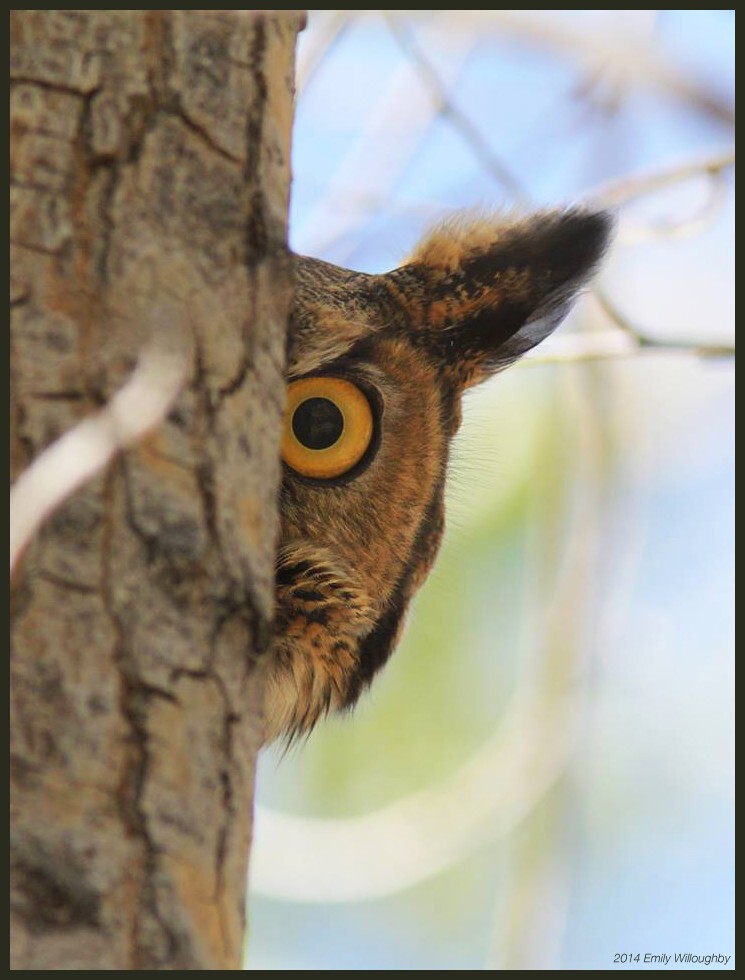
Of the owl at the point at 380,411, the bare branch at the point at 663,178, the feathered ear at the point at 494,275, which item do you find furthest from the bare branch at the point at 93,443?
the bare branch at the point at 663,178

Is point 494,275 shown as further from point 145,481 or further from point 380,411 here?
point 145,481

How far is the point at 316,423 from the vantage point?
180 cm

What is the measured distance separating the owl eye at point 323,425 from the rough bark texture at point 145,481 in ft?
1.87

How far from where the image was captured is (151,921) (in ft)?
3.17

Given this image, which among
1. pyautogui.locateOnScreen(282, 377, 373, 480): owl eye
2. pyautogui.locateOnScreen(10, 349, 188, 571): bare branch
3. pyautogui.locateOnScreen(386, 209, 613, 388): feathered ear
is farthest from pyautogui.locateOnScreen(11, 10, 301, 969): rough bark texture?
pyautogui.locateOnScreen(386, 209, 613, 388): feathered ear

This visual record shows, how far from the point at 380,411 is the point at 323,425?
0.12 metres

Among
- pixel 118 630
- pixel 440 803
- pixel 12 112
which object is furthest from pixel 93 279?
pixel 440 803

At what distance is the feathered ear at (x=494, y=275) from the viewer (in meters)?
2.04

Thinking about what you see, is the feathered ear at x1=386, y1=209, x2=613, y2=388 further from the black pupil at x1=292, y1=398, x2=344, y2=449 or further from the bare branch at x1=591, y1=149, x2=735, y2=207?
the bare branch at x1=591, y1=149, x2=735, y2=207

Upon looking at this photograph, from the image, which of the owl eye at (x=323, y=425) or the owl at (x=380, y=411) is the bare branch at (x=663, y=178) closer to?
the owl at (x=380, y=411)

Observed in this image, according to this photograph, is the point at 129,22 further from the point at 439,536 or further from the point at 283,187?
the point at 439,536

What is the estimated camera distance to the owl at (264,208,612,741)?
1809 mm

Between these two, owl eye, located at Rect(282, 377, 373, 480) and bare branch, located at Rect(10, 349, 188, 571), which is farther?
owl eye, located at Rect(282, 377, 373, 480)

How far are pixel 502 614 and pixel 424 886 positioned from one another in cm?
146
